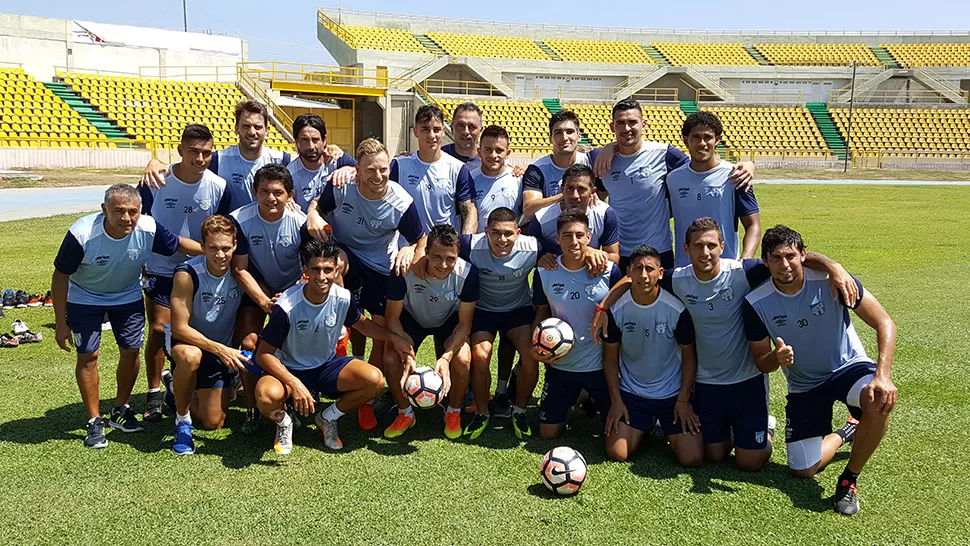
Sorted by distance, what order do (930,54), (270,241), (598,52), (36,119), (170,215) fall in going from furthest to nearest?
(930,54) < (598,52) < (36,119) < (170,215) < (270,241)

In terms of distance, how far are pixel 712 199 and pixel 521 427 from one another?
2.30 m

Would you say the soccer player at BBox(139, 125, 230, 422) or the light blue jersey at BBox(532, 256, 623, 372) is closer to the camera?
the light blue jersey at BBox(532, 256, 623, 372)

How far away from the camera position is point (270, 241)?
5.60 metres

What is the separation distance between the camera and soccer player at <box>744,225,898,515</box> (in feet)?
14.7

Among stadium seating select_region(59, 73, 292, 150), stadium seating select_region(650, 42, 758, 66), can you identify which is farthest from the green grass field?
stadium seating select_region(650, 42, 758, 66)

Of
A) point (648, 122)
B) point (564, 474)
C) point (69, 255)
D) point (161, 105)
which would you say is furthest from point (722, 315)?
point (648, 122)

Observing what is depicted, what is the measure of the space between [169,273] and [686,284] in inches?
155

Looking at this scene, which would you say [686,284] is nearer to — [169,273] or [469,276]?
[469,276]

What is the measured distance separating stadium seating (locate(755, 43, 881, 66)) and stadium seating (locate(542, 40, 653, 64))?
9100mm

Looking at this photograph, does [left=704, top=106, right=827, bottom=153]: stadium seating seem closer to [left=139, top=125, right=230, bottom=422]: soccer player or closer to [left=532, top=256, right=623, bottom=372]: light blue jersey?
[left=532, top=256, right=623, bottom=372]: light blue jersey

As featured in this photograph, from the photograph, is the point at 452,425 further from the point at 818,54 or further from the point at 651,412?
the point at 818,54

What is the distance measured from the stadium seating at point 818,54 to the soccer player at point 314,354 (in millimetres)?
51979

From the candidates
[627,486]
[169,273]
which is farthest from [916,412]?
[169,273]

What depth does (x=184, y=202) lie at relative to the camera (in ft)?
19.3
